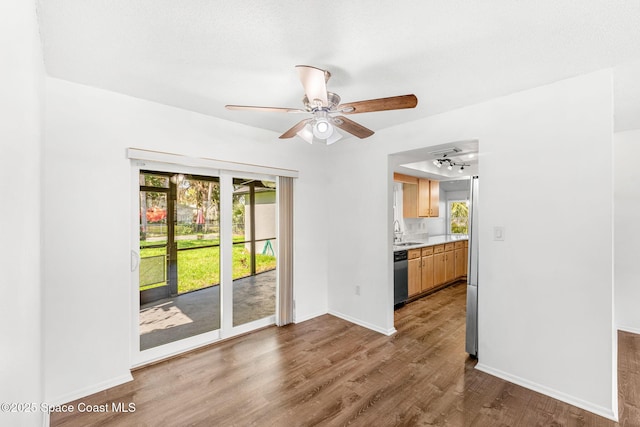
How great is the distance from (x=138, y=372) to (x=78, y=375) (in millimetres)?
460

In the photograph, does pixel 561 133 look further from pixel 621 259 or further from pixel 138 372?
pixel 138 372

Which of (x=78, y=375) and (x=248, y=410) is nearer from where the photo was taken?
(x=248, y=410)

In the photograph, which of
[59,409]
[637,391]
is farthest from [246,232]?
[637,391]

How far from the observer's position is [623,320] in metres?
3.57

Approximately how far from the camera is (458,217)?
7176 mm

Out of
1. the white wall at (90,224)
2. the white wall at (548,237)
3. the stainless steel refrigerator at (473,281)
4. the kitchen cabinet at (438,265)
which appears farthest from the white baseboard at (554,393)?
the white wall at (90,224)

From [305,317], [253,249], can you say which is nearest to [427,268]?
[305,317]

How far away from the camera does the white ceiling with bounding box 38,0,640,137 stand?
1.51m

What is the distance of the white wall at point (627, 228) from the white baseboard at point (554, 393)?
231 centimetres

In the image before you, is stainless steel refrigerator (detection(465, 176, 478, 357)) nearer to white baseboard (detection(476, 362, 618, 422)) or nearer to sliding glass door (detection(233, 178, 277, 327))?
white baseboard (detection(476, 362, 618, 422))

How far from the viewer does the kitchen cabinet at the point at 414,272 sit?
4615 millimetres

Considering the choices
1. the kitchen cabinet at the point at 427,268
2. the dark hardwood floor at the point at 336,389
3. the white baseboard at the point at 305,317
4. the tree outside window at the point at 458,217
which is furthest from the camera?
the tree outside window at the point at 458,217

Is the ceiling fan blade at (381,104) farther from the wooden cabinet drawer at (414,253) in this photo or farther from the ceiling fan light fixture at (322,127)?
the wooden cabinet drawer at (414,253)

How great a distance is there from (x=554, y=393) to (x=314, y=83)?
10.1 feet
